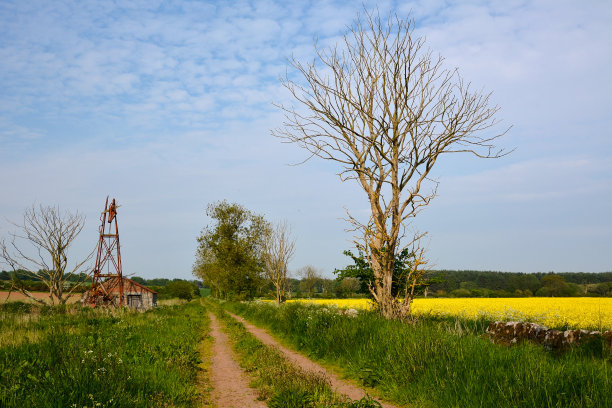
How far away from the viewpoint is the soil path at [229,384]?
6.30m

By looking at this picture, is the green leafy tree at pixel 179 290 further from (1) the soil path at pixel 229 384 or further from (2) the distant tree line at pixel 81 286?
(1) the soil path at pixel 229 384

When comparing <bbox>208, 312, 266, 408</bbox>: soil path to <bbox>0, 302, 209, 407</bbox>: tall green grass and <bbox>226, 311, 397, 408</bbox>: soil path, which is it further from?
<bbox>226, 311, 397, 408</bbox>: soil path

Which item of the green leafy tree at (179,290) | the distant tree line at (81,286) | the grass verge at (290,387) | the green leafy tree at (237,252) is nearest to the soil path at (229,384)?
the grass verge at (290,387)

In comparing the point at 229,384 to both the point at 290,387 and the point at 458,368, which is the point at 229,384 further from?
the point at 458,368

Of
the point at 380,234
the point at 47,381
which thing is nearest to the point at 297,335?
the point at 380,234

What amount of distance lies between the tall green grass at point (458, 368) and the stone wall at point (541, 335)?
1.71 feet

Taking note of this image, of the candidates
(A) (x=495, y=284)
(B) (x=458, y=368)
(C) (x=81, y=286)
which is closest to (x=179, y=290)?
(C) (x=81, y=286)

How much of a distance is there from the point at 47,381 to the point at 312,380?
12.8ft

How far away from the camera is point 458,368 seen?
591 centimetres

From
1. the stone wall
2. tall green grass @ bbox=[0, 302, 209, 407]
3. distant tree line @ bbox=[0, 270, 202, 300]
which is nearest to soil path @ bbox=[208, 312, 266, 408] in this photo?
tall green grass @ bbox=[0, 302, 209, 407]

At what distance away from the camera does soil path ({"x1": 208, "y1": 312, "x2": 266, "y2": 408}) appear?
248 inches

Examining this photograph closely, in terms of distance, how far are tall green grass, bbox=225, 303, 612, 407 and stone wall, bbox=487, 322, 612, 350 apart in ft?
1.71

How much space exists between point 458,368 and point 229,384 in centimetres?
434

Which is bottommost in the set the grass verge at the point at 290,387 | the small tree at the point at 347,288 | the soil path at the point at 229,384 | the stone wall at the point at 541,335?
the small tree at the point at 347,288
